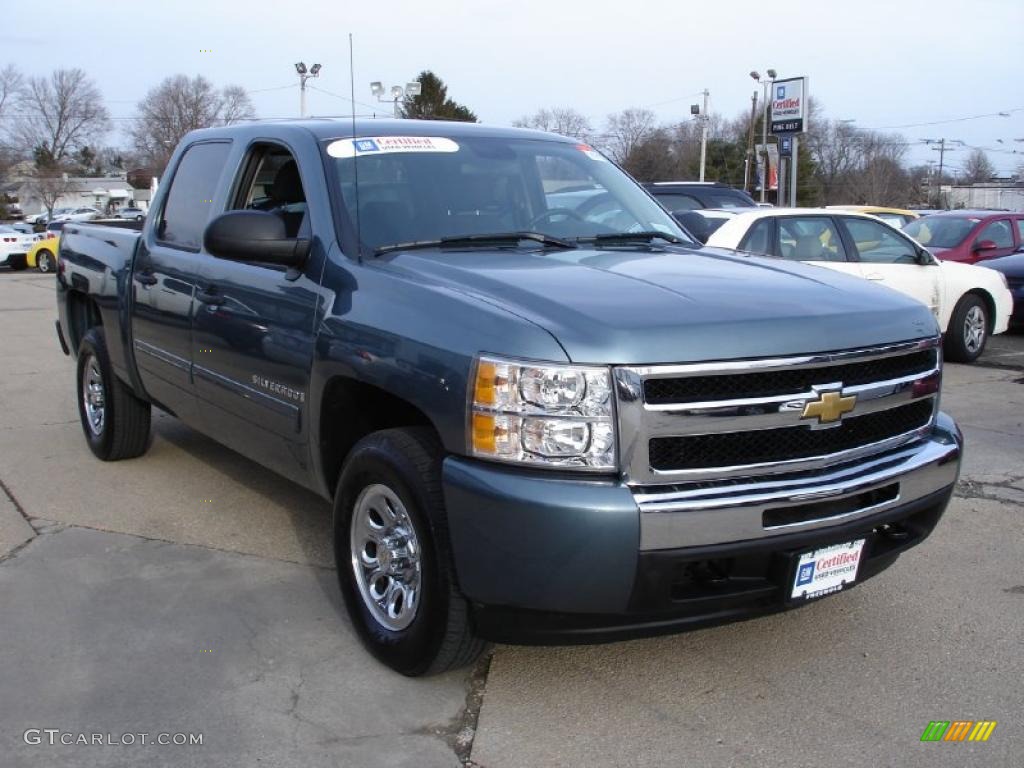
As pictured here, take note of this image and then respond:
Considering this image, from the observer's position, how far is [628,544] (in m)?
2.96

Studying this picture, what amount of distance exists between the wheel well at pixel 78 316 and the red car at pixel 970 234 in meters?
10.8

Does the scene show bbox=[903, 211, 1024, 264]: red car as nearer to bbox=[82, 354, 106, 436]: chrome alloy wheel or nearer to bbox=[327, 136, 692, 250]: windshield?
bbox=[327, 136, 692, 250]: windshield

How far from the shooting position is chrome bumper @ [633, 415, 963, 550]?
118 inches

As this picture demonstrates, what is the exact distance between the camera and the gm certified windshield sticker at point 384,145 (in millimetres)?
4395

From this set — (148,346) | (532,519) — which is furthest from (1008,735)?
(148,346)

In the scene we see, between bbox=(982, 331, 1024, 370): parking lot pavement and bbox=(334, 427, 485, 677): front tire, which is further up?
bbox=(334, 427, 485, 677): front tire

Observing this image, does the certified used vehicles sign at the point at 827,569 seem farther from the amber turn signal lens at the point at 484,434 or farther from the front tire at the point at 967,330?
the front tire at the point at 967,330

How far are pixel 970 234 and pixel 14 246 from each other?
24.5m

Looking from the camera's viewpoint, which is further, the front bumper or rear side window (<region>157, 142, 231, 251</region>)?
rear side window (<region>157, 142, 231, 251</region>)

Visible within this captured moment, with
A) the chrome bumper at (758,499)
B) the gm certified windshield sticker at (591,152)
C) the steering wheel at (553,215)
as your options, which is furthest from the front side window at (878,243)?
the chrome bumper at (758,499)

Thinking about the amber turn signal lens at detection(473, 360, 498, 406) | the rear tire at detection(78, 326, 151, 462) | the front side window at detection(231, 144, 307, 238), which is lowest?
the rear tire at detection(78, 326, 151, 462)

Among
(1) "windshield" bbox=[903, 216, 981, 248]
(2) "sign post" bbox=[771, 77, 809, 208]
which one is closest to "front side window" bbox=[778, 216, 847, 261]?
A: (1) "windshield" bbox=[903, 216, 981, 248]

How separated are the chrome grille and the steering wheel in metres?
1.59

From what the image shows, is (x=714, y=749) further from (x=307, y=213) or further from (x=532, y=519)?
(x=307, y=213)
